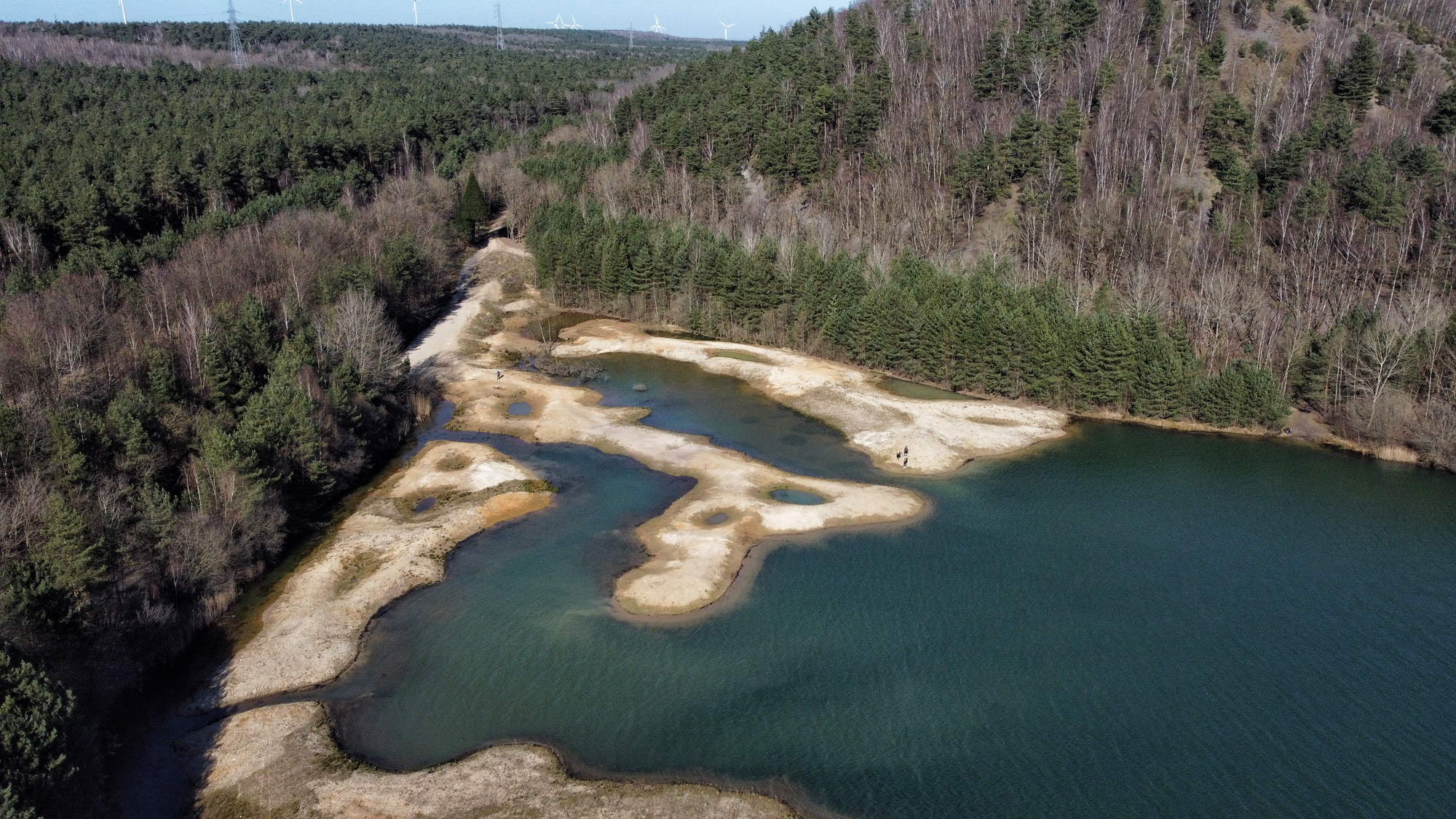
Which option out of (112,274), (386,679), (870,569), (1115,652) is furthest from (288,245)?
(1115,652)

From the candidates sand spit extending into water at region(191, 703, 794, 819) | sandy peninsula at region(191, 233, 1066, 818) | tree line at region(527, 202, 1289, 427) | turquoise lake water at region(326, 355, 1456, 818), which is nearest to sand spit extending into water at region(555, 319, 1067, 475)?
sandy peninsula at region(191, 233, 1066, 818)

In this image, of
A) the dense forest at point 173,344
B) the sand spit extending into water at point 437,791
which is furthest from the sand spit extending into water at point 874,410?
the sand spit extending into water at point 437,791

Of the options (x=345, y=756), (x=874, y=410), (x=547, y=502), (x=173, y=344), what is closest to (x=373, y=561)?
(x=547, y=502)

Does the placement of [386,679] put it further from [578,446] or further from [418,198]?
[418,198]

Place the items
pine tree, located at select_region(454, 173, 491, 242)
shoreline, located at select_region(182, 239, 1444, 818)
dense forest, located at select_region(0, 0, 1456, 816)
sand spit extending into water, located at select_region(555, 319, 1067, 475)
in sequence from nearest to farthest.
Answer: shoreline, located at select_region(182, 239, 1444, 818) < dense forest, located at select_region(0, 0, 1456, 816) < sand spit extending into water, located at select_region(555, 319, 1067, 475) < pine tree, located at select_region(454, 173, 491, 242)

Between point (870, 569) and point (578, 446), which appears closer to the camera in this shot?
point (870, 569)

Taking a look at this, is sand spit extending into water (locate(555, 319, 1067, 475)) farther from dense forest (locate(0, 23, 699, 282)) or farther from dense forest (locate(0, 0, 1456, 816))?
dense forest (locate(0, 23, 699, 282))

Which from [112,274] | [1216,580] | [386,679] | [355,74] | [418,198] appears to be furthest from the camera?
[355,74]
